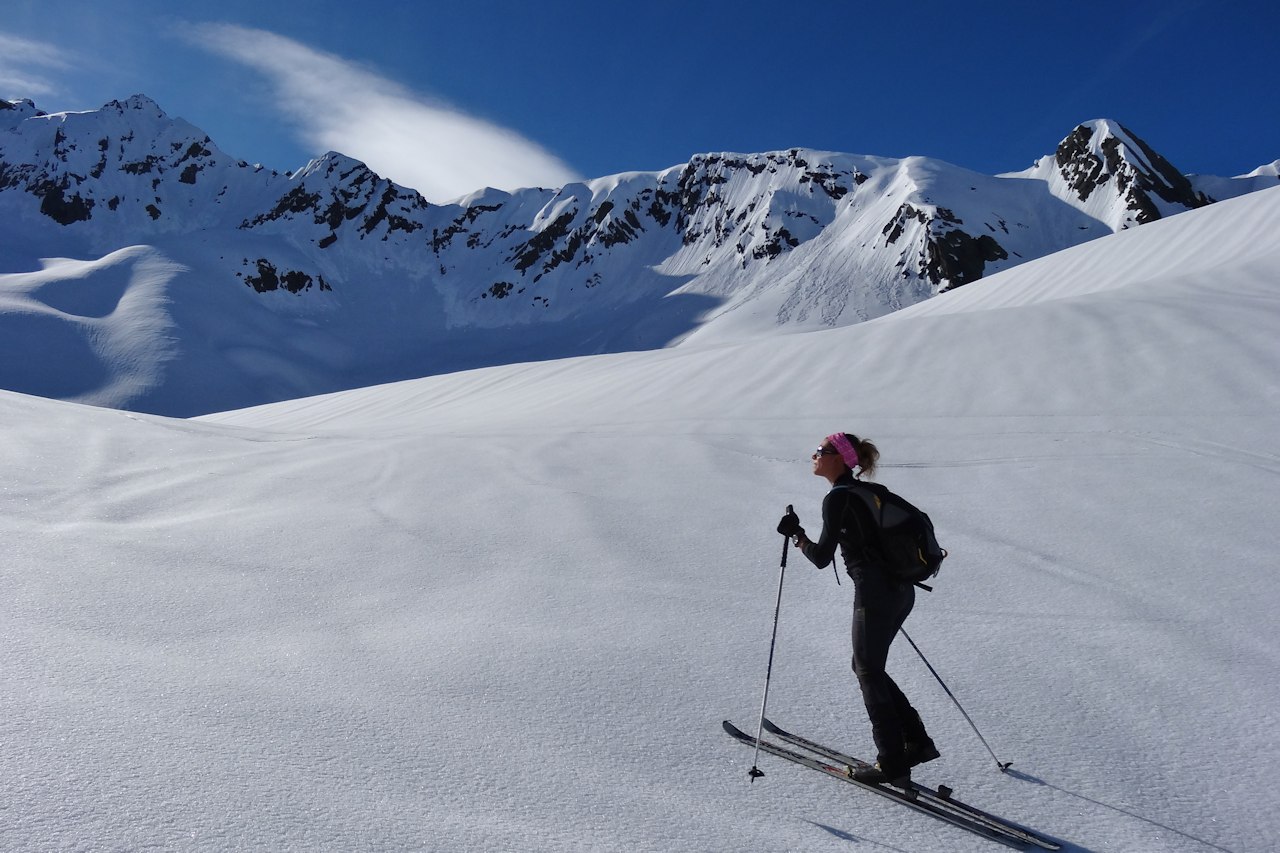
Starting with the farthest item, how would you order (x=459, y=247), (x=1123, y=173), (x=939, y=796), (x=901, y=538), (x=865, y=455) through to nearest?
1. (x=459, y=247)
2. (x=1123, y=173)
3. (x=865, y=455)
4. (x=901, y=538)
5. (x=939, y=796)

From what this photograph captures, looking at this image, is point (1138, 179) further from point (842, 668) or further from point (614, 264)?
point (842, 668)

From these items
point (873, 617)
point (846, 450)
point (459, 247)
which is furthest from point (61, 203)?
point (873, 617)

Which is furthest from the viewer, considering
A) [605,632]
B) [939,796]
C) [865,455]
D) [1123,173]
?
[1123,173]

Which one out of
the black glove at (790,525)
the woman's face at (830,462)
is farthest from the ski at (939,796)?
the woman's face at (830,462)

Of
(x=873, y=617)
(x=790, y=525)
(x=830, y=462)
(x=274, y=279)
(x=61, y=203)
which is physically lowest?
(x=873, y=617)

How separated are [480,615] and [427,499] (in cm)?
367

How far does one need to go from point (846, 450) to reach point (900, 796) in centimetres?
159

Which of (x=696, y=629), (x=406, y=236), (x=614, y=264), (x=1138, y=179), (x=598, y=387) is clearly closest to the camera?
(x=696, y=629)

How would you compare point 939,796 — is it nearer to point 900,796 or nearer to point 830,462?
point 900,796

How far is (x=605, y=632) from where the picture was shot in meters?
5.20

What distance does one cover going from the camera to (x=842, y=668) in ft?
15.7

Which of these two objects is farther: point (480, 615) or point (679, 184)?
point (679, 184)

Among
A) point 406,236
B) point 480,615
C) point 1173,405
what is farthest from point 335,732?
point 406,236

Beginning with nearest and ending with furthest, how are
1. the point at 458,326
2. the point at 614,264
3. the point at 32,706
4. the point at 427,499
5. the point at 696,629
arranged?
the point at 32,706
the point at 696,629
the point at 427,499
the point at 458,326
the point at 614,264
